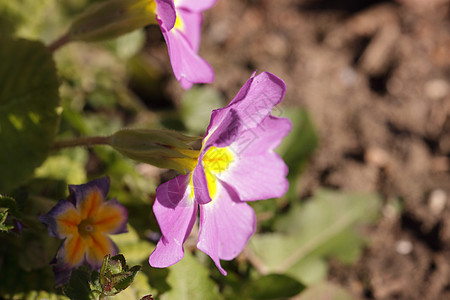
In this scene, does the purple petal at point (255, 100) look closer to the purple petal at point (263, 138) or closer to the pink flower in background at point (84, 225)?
the purple petal at point (263, 138)

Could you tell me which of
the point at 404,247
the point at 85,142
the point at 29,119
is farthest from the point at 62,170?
the point at 404,247

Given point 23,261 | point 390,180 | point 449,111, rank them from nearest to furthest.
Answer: point 23,261 → point 390,180 → point 449,111

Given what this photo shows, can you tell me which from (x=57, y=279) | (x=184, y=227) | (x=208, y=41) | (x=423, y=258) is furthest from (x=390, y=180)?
(x=57, y=279)

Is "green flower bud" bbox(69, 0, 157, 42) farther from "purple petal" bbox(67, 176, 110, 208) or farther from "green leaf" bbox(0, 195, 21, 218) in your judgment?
"green leaf" bbox(0, 195, 21, 218)

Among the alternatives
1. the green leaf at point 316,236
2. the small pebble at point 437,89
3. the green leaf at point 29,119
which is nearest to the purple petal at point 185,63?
the green leaf at point 29,119

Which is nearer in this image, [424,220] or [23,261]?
[23,261]

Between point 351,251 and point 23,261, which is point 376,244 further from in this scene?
point 23,261

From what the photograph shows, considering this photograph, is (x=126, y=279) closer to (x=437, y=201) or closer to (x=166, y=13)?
(x=166, y=13)
